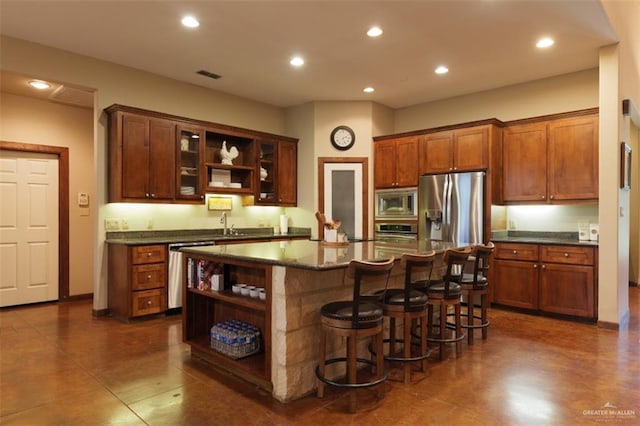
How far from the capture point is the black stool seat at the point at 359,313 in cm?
239

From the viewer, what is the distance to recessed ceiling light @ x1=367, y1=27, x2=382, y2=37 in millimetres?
3848

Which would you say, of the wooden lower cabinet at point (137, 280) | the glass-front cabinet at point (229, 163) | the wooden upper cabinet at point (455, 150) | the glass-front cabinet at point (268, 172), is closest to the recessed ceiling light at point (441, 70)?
the wooden upper cabinet at point (455, 150)

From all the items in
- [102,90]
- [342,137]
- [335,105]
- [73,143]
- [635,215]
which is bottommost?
[635,215]

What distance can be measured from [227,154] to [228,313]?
3.01 m

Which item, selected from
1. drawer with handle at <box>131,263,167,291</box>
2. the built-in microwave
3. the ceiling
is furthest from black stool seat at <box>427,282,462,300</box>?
drawer with handle at <box>131,263,167,291</box>

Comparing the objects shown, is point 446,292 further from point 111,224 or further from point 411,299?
point 111,224

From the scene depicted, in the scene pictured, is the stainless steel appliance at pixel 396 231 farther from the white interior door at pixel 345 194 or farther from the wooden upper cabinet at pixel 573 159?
the wooden upper cabinet at pixel 573 159

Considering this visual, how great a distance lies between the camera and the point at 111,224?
475 centimetres

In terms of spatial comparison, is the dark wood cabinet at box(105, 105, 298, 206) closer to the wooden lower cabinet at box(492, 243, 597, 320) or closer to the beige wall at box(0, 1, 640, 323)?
the beige wall at box(0, 1, 640, 323)

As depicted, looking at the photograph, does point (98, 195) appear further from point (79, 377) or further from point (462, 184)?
point (462, 184)

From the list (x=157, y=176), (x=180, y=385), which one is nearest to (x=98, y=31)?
(x=157, y=176)

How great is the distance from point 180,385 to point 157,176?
114 inches

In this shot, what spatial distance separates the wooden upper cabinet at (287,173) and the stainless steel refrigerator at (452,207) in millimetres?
2050

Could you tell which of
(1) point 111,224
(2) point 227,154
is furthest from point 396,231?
(1) point 111,224
